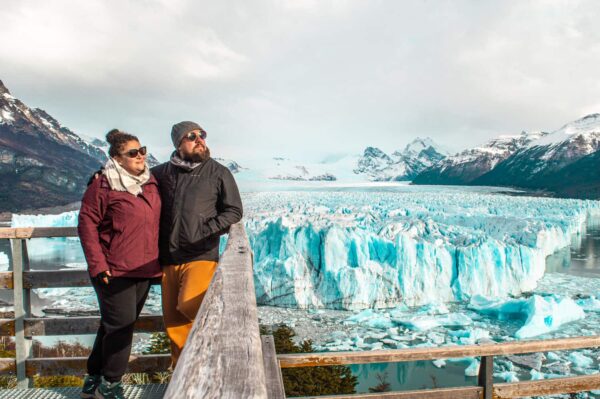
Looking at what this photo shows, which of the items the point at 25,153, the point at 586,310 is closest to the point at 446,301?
the point at 586,310

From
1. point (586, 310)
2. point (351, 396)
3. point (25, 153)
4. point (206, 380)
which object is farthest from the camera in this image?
point (25, 153)

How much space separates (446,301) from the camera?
15594 millimetres

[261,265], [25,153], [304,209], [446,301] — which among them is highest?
[25,153]

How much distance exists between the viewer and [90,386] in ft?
6.37

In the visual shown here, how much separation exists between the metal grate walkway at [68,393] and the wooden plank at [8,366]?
26 centimetres

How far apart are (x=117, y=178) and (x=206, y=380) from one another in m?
1.39

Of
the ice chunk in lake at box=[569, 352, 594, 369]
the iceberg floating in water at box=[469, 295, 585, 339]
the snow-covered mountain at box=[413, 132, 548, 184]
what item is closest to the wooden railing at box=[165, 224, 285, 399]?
the ice chunk in lake at box=[569, 352, 594, 369]

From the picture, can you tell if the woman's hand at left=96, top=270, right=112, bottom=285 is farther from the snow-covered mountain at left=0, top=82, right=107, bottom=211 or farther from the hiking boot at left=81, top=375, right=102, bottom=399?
the snow-covered mountain at left=0, top=82, right=107, bottom=211

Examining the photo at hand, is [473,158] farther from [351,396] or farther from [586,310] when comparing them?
[351,396]

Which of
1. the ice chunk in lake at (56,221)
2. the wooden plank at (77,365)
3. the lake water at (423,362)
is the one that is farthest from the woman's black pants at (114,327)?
the ice chunk in lake at (56,221)

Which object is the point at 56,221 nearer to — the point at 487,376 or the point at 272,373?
the point at 272,373

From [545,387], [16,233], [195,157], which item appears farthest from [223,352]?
[545,387]

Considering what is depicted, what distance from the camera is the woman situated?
6.22 ft

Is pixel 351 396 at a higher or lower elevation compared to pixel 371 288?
higher
